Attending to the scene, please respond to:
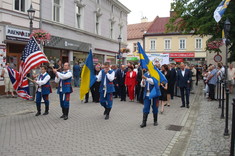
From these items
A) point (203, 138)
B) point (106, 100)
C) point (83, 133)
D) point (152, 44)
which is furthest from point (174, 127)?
point (152, 44)

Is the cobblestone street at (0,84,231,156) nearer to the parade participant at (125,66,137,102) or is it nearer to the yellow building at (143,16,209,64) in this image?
the parade participant at (125,66,137,102)

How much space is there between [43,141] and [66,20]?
1500 cm

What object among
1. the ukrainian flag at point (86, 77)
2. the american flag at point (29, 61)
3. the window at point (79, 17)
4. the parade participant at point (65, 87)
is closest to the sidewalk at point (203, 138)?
the ukrainian flag at point (86, 77)

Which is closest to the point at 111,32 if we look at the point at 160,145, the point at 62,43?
the point at 62,43

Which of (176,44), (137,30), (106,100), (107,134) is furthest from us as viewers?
(137,30)

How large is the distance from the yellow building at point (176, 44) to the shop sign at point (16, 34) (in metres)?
33.9

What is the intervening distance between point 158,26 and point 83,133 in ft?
148

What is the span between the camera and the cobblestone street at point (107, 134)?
507cm

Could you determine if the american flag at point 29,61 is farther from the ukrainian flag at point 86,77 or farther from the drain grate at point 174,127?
the drain grate at point 174,127

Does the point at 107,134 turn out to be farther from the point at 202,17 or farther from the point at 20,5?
the point at 202,17

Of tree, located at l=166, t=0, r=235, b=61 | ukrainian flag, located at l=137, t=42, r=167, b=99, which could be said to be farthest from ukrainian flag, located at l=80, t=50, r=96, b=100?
tree, located at l=166, t=0, r=235, b=61

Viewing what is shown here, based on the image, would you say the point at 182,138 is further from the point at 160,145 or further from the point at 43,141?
the point at 43,141

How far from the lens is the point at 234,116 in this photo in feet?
15.2

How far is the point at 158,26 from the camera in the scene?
Answer: 48719 millimetres
